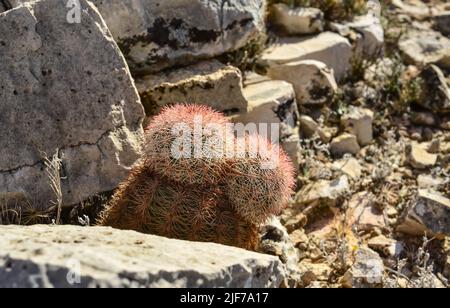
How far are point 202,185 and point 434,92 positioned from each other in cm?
369

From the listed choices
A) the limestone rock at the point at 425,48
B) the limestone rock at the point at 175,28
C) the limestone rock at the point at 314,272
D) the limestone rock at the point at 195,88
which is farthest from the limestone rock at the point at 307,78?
the limestone rock at the point at 314,272

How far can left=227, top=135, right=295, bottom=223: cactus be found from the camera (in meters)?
4.03

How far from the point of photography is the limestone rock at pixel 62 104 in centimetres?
434

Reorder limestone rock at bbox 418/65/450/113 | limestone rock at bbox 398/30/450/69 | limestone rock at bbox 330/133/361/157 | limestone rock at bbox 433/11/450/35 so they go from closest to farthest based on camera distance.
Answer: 1. limestone rock at bbox 330/133/361/157
2. limestone rock at bbox 418/65/450/113
3. limestone rock at bbox 398/30/450/69
4. limestone rock at bbox 433/11/450/35

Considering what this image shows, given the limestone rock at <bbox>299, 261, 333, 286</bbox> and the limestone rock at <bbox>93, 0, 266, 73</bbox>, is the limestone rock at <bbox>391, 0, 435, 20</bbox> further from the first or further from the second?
the limestone rock at <bbox>299, 261, 333, 286</bbox>

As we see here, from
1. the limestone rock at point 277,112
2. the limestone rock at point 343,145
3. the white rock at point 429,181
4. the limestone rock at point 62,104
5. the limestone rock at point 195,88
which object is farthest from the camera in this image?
the limestone rock at point 343,145

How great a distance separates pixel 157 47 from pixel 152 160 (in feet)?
5.51

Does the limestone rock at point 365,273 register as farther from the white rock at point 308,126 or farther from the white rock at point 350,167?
the white rock at point 308,126

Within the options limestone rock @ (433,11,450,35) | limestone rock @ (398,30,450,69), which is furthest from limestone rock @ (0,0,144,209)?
limestone rock @ (433,11,450,35)

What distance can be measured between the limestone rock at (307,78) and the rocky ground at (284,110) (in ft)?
0.04

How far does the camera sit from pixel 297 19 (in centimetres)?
681

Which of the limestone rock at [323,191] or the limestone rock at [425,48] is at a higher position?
the limestone rock at [425,48]

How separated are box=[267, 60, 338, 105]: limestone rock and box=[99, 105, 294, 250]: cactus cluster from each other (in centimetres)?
227
